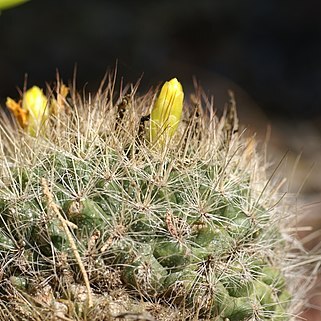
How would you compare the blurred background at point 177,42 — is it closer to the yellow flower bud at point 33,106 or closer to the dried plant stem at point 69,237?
the yellow flower bud at point 33,106

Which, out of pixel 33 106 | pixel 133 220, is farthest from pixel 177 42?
pixel 133 220

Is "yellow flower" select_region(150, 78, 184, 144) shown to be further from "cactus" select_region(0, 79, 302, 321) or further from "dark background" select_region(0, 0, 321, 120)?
"dark background" select_region(0, 0, 321, 120)

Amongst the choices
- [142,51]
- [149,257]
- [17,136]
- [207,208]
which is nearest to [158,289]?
[149,257]

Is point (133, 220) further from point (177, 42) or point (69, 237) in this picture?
point (177, 42)

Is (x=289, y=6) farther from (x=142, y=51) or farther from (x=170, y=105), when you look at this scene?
(x=170, y=105)

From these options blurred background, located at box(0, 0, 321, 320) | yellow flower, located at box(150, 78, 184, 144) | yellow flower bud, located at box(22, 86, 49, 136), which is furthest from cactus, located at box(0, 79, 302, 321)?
blurred background, located at box(0, 0, 321, 320)

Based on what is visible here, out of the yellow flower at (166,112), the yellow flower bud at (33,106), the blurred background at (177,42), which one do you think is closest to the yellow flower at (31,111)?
the yellow flower bud at (33,106)
